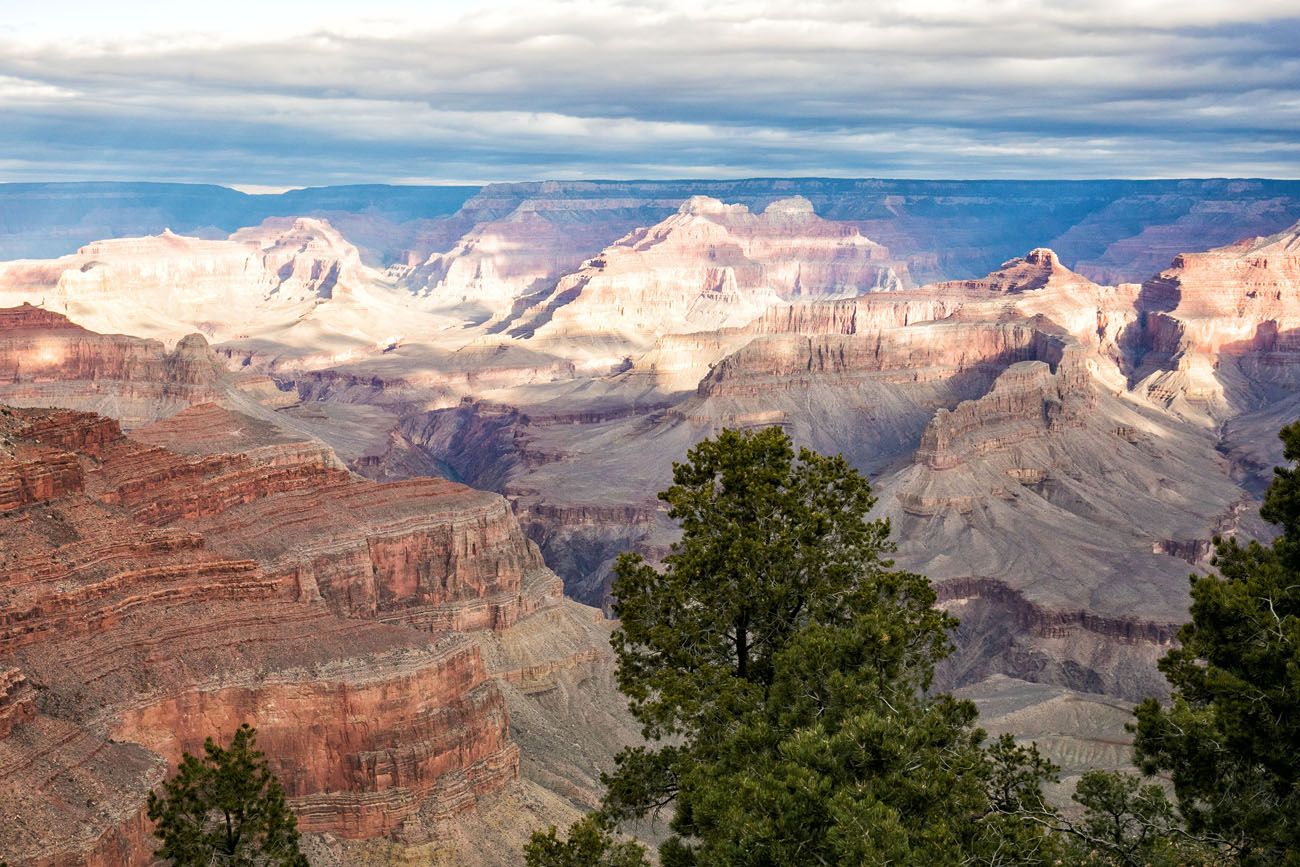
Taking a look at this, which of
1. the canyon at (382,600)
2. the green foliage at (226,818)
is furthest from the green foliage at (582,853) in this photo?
the canyon at (382,600)

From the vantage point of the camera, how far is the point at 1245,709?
2580 centimetres

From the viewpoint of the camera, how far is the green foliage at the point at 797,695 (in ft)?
80.1

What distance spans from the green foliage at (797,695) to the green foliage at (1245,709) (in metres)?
3.46

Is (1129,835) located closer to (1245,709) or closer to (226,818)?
(1245,709)

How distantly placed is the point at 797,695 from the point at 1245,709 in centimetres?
861

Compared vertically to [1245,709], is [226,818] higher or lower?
lower

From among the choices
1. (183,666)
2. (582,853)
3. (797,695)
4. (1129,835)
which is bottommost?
(183,666)

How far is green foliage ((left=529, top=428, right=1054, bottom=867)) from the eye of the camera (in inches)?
961

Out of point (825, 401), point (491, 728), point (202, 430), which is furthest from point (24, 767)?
point (825, 401)

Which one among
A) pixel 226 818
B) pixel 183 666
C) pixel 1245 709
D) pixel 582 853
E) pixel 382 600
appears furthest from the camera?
pixel 382 600

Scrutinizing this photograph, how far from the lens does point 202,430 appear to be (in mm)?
105250

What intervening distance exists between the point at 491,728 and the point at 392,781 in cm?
609

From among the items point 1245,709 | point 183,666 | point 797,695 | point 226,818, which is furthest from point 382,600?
point 1245,709

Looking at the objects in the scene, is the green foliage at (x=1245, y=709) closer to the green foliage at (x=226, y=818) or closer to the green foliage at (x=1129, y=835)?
the green foliage at (x=1129, y=835)
